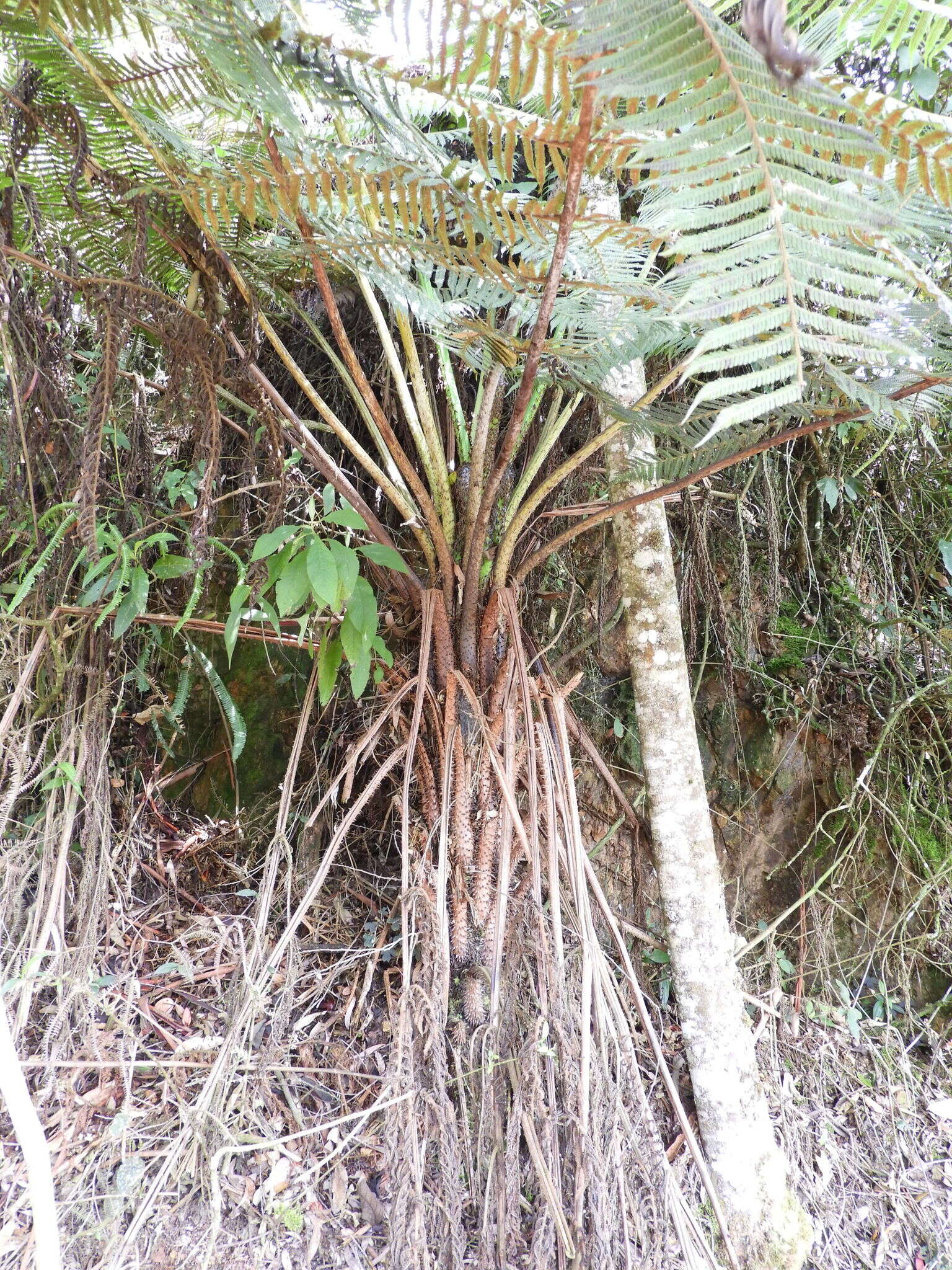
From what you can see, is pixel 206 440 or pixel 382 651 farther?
pixel 382 651

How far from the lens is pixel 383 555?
127 centimetres

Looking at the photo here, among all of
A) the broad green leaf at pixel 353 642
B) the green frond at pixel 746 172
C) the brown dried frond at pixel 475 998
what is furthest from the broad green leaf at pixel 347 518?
the brown dried frond at pixel 475 998

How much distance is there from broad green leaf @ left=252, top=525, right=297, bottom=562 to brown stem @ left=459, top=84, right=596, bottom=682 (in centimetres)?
32

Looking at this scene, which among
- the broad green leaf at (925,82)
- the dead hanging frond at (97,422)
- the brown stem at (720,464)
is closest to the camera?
the dead hanging frond at (97,422)

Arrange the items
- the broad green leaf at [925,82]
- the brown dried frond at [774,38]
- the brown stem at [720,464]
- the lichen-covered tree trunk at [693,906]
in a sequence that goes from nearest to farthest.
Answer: the brown dried frond at [774,38] < the brown stem at [720,464] < the lichen-covered tree trunk at [693,906] < the broad green leaf at [925,82]

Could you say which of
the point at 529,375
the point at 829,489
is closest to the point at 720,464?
the point at 529,375

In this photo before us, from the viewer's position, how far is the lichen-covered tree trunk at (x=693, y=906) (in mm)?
1314

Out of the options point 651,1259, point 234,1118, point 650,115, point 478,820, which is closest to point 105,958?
point 234,1118

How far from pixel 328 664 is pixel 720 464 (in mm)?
768

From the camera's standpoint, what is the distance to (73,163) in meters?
1.18

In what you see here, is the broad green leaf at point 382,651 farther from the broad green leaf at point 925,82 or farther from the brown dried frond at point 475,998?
the broad green leaf at point 925,82

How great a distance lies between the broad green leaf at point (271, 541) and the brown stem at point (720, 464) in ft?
1.62

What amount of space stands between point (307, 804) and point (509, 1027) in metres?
0.66

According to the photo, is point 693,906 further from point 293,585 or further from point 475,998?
point 293,585
